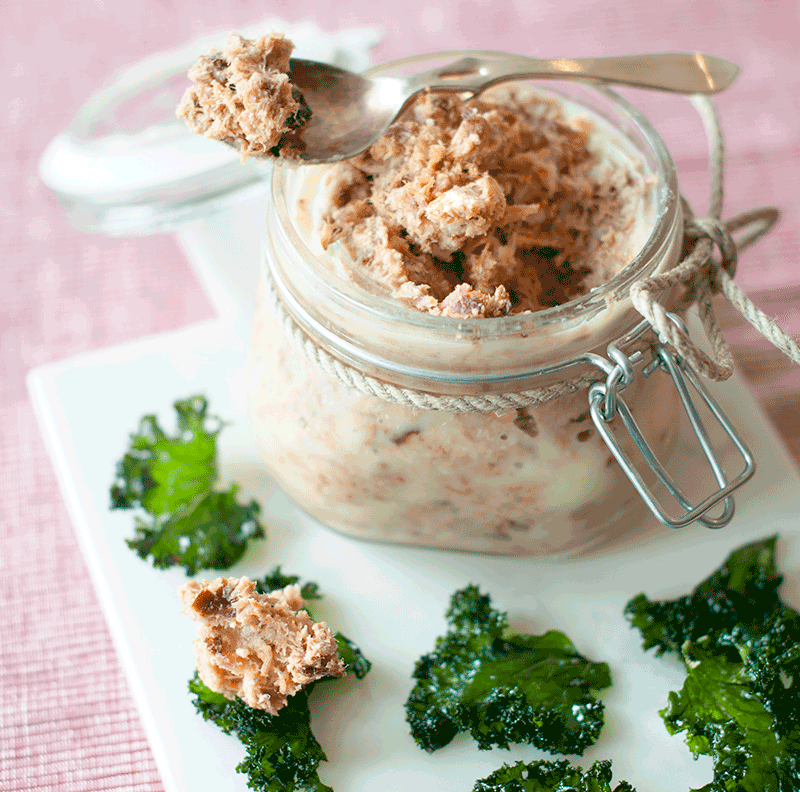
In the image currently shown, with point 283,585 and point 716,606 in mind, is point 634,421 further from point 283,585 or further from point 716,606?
point 283,585

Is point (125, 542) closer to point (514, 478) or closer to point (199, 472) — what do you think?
point (199, 472)

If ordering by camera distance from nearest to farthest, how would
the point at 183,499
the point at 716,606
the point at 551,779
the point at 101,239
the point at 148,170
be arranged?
the point at 551,779
the point at 716,606
the point at 183,499
the point at 148,170
the point at 101,239

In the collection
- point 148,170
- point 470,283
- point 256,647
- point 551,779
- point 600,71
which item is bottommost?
point 551,779

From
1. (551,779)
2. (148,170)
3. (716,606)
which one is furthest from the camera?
(148,170)

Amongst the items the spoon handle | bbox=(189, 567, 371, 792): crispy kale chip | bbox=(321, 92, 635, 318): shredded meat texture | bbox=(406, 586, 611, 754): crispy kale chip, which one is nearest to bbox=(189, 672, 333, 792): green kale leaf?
bbox=(189, 567, 371, 792): crispy kale chip

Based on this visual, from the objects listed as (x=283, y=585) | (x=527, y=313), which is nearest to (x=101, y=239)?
(x=283, y=585)

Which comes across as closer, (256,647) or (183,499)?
(256,647)

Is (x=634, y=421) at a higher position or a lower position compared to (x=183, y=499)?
higher
